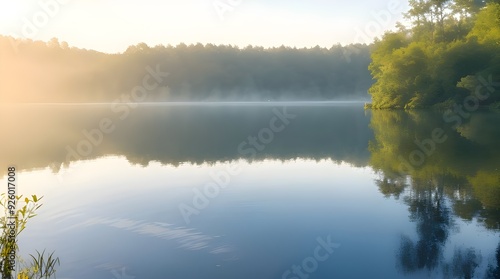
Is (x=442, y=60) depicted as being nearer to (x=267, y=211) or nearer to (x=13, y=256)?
(x=267, y=211)

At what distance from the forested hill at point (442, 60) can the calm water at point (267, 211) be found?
173 ft

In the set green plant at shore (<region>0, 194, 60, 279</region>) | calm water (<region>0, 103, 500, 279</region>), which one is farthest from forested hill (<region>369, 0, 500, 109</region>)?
green plant at shore (<region>0, 194, 60, 279</region>)

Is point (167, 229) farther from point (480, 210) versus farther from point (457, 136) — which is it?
point (457, 136)

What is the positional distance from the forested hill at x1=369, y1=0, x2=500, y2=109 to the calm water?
173ft

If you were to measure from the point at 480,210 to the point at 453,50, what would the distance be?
258 ft

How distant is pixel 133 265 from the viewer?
38.2ft

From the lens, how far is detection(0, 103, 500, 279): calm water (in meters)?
11.6

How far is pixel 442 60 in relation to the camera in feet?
285

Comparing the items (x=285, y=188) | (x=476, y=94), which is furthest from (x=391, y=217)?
(x=476, y=94)

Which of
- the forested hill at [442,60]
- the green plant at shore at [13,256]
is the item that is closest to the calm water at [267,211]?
the green plant at shore at [13,256]

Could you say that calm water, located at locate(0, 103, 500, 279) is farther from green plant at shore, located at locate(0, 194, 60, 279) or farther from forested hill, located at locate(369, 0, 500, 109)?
forested hill, located at locate(369, 0, 500, 109)

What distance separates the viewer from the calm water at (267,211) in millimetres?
11602

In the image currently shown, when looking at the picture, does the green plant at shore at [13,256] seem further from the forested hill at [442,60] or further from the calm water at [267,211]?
the forested hill at [442,60]

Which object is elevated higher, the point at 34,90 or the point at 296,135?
the point at 34,90
